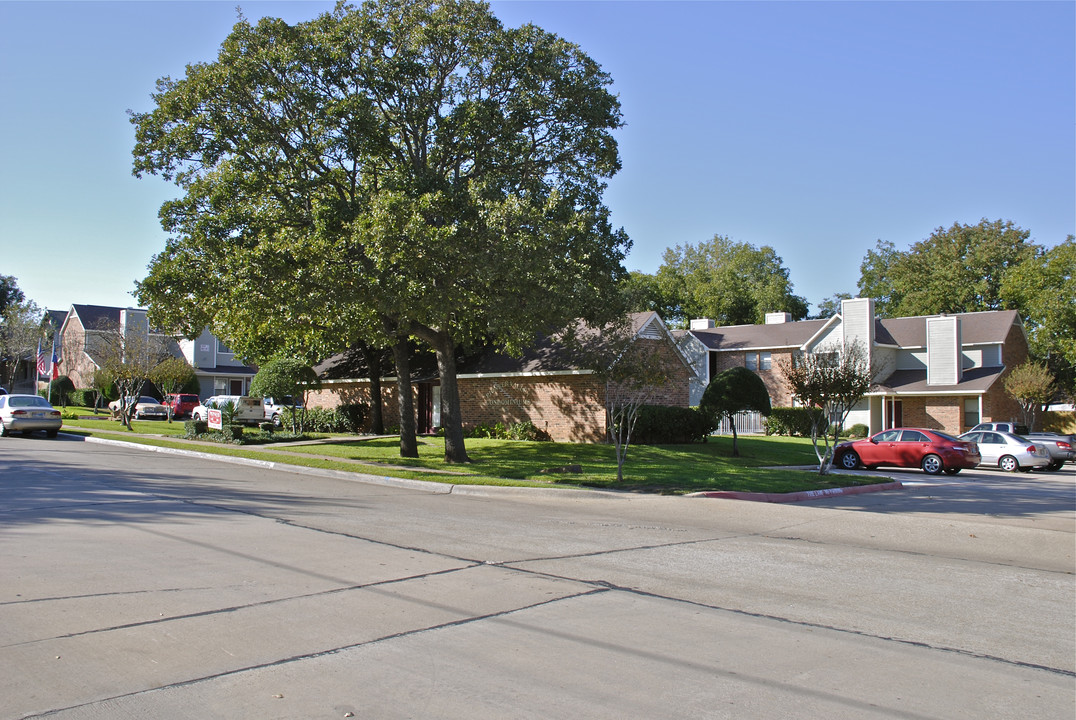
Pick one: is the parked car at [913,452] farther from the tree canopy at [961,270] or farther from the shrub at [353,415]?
the tree canopy at [961,270]

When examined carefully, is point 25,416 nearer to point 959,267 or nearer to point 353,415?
point 353,415

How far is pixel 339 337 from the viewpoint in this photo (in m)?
23.4

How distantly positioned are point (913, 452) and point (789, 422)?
1628cm

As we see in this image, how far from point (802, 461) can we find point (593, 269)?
11.3 metres

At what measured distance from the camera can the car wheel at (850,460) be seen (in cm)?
2659

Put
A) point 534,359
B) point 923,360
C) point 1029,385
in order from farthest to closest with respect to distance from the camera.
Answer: point 923,360, point 1029,385, point 534,359

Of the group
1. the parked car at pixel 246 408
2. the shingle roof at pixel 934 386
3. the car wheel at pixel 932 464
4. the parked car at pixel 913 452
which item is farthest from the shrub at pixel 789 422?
the parked car at pixel 246 408

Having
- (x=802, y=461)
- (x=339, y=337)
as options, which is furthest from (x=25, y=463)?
(x=802, y=461)

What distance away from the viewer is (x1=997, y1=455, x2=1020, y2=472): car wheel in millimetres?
27844

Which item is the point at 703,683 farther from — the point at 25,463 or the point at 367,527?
the point at 25,463

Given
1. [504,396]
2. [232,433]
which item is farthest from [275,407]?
[504,396]

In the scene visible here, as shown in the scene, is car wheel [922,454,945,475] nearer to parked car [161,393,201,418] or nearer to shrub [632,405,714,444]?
shrub [632,405,714,444]

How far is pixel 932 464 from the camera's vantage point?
2511cm

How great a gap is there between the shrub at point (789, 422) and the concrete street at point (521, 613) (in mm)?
28227
